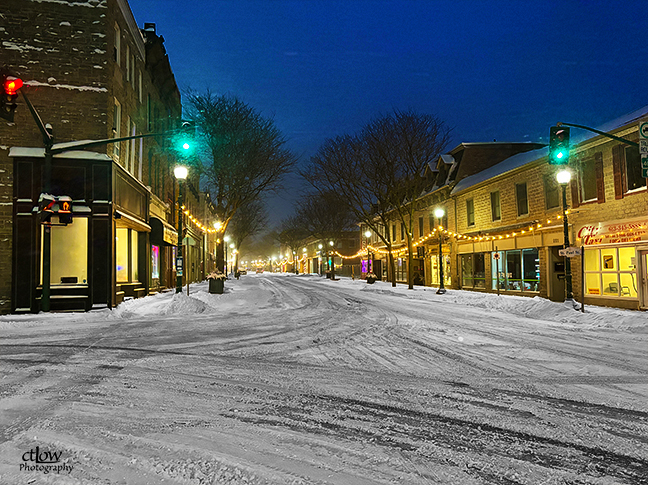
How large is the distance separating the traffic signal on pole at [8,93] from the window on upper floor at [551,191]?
20228mm

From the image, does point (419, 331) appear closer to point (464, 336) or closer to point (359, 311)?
point (464, 336)

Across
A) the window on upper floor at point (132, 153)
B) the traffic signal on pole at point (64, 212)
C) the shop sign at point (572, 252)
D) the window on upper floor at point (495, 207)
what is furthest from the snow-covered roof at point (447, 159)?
the traffic signal on pole at point (64, 212)

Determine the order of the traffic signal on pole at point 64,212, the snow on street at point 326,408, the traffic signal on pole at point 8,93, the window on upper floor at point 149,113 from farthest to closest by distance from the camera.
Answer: the window on upper floor at point 149,113, the traffic signal on pole at point 64,212, the traffic signal on pole at point 8,93, the snow on street at point 326,408

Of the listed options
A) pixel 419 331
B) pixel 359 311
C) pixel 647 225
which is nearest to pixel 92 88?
pixel 359 311

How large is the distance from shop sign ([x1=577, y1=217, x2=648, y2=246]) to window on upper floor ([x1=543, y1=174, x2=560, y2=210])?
2.35 m

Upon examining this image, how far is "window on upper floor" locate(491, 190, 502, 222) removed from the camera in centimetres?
2508

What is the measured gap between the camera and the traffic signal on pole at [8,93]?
32.2ft

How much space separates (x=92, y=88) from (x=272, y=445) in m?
15.9

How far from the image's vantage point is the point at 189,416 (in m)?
4.29

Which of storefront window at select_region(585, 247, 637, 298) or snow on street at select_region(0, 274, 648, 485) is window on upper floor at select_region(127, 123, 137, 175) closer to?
snow on street at select_region(0, 274, 648, 485)

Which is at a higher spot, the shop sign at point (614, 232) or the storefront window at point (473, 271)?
the shop sign at point (614, 232)

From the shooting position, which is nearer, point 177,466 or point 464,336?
point 177,466

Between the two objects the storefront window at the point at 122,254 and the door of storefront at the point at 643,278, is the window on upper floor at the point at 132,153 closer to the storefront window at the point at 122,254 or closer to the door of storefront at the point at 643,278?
the storefront window at the point at 122,254

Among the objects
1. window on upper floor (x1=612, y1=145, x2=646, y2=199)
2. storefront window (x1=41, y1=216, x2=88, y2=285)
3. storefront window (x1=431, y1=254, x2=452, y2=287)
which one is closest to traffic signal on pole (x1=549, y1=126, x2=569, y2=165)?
window on upper floor (x1=612, y1=145, x2=646, y2=199)
